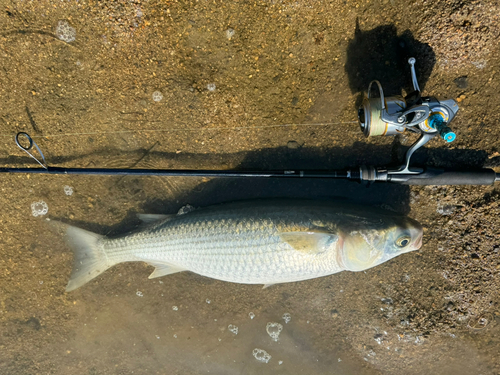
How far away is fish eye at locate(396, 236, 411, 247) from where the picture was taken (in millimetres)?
2244

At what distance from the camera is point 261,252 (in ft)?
7.67

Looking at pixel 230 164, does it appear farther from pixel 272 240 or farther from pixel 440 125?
pixel 440 125

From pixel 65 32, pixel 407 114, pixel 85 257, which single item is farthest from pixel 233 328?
pixel 65 32

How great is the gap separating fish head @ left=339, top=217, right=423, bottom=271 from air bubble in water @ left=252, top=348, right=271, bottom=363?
63.9 inches

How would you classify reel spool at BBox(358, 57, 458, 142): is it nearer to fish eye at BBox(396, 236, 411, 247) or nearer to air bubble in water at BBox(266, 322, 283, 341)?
fish eye at BBox(396, 236, 411, 247)

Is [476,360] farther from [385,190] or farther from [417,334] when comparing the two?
[385,190]

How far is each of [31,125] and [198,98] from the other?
1762 mm

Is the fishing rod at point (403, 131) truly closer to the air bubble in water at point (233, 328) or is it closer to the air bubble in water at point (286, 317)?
the air bubble in water at point (286, 317)

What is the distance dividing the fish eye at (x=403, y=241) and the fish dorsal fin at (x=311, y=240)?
52 cm

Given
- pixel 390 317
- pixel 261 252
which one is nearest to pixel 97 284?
pixel 261 252

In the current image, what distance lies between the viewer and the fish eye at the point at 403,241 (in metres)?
2.24

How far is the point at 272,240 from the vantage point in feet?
7.57

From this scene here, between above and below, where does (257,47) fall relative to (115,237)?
above

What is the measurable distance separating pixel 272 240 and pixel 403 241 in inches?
44.0
